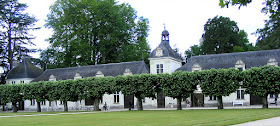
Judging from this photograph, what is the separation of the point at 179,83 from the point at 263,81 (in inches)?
358

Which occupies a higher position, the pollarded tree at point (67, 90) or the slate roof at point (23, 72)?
the slate roof at point (23, 72)

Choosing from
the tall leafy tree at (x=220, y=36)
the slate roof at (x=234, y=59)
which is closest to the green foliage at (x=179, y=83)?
the slate roof at (x=234, y=59)

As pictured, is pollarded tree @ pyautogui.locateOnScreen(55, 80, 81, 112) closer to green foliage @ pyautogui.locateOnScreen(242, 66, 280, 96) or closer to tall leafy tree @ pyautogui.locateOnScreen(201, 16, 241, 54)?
green foliage @ pyautogui.locateOnScreen(242, 66, 280, 96)

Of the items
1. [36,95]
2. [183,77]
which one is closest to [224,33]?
[183,77]

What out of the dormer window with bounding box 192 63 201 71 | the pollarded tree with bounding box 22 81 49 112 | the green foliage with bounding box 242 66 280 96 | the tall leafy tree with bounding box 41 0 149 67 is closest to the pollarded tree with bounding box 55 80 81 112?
the pollarded tree with bounding box 22 81 49 112

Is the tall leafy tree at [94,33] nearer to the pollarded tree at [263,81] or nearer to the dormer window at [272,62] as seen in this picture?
the dormer window at [272,62]

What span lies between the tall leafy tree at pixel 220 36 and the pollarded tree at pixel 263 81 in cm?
2872

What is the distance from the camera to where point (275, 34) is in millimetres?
51156

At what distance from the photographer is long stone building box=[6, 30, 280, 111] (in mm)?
43250

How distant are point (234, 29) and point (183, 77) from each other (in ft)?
104

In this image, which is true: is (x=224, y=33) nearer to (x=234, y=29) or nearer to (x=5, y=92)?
(x=234, y=29)

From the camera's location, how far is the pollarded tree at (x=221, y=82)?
3494 cm

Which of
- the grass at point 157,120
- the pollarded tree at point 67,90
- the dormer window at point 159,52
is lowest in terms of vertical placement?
the grass at point 157,120

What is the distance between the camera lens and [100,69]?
5359cm
